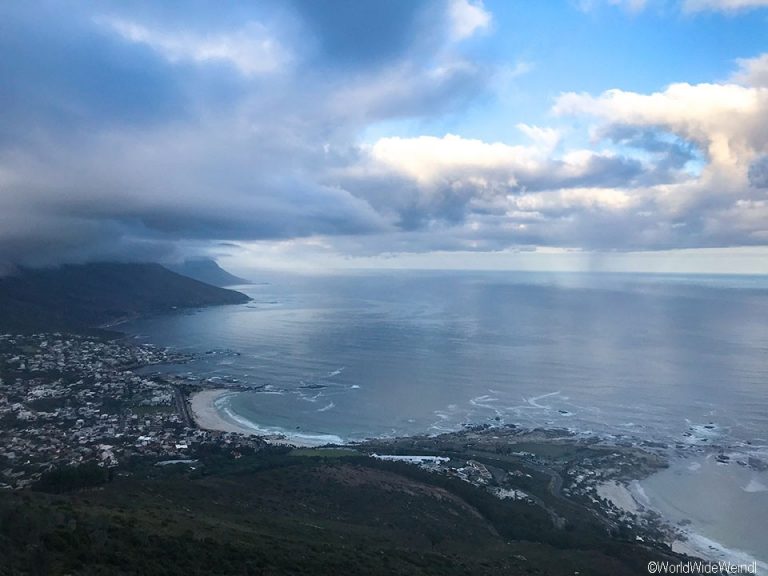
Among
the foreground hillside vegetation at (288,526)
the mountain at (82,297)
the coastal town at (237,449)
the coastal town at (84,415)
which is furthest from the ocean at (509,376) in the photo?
the foreground hillside vegetation at (288,526)

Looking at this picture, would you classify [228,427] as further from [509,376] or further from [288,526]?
[509,376]

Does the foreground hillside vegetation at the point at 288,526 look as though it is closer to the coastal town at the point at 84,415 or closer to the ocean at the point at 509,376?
the coastal town at the point at 84,415

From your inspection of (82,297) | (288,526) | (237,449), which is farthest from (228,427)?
(82,297)

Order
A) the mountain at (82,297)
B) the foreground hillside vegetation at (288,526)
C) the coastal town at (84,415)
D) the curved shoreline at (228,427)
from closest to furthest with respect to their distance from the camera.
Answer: the foreground hillside vegetation at (288,526)
the coastal town at (84,415)
the curved shoreline at (228,427)
the mountain at (82,297)

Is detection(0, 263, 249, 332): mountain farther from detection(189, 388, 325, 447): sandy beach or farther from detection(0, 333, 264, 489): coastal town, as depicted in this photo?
detection(189, 388, 325, 447): sandy beach

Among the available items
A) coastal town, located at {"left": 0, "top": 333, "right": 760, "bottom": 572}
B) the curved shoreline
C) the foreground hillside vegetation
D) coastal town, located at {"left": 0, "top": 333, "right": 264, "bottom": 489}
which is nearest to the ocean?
the curved shoreline
